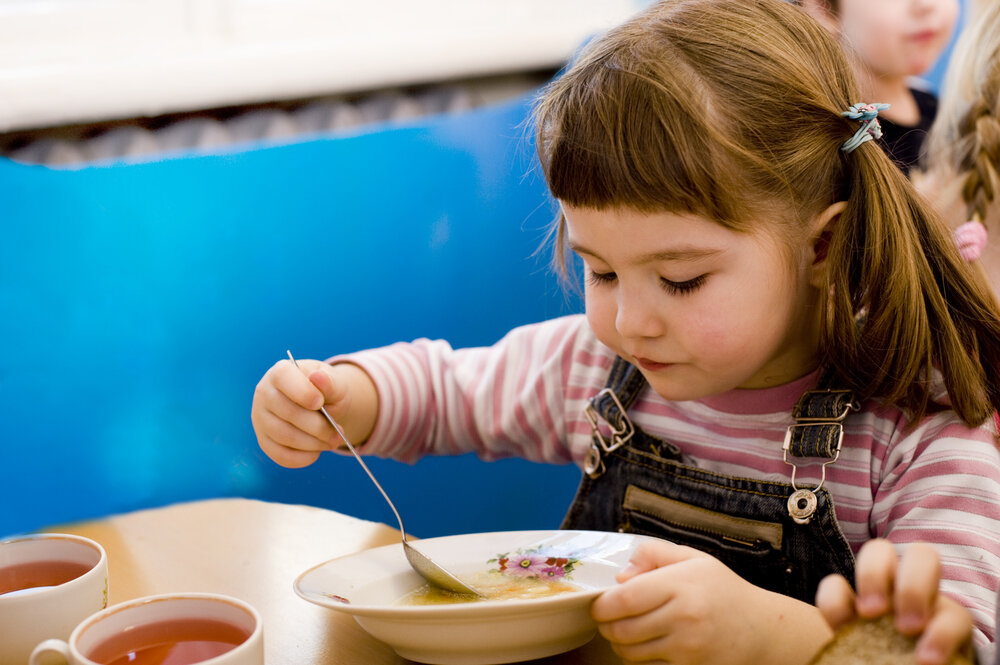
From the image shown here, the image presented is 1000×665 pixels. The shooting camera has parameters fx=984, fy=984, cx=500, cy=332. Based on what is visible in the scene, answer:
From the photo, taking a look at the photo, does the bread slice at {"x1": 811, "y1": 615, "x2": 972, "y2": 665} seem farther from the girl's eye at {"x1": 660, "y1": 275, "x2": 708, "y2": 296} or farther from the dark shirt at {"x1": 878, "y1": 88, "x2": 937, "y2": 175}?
the dark shirt at {"x1": 878, "y1": 88, "x2": 937, "y2": 175}

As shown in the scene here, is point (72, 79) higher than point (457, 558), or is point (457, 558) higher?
point (72, 79)

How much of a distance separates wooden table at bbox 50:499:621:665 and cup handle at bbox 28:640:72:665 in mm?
141

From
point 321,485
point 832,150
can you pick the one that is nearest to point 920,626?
point 832,150

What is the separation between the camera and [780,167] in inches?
28.5

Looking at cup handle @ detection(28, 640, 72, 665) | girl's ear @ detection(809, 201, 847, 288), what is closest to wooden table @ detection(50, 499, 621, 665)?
cup handle @ detection(28, 640, 72, 665)

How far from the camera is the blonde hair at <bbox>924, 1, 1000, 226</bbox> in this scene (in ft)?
3.49

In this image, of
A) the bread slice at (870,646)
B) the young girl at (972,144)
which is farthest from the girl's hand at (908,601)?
the young girl at (972,144)

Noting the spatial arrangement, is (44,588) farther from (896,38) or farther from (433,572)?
(896,38)

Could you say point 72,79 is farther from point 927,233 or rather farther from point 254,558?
point 927,233

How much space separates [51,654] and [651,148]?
484mm

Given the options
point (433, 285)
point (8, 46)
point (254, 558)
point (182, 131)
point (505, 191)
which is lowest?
point (254, 558)

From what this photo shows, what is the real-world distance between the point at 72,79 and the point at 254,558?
101cm

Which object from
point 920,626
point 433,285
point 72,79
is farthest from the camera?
point 72,79

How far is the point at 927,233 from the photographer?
2.55ft
